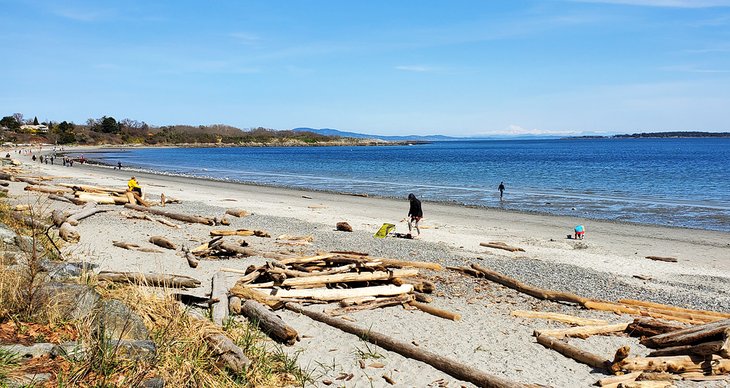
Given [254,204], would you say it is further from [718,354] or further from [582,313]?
[718,354]

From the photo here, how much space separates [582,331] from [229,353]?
5.68 meters

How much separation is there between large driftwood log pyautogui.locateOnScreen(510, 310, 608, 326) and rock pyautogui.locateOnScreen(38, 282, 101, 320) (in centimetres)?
687

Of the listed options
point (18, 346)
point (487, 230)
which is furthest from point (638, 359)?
point (487, 230)

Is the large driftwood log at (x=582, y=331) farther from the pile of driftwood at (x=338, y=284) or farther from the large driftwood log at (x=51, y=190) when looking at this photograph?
the large driftwood log at (x=51, y=190)

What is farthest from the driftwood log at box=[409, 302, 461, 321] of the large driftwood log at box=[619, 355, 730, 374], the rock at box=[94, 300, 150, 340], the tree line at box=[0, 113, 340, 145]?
the tree line at box=[0, 113, 340, 145]

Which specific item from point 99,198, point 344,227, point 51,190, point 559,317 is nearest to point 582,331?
point 559,317

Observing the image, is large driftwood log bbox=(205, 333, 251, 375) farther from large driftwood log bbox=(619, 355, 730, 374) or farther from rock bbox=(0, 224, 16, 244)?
rock bbox=(0, 224, 16, 244)

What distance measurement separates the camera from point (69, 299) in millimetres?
6633

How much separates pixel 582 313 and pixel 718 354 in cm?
302

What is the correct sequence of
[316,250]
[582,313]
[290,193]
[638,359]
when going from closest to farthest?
[638,359] < [582,313] < [316,250] < [290,193]

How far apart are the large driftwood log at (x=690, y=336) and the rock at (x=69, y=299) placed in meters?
7.74

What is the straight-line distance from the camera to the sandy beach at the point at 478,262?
7.64 meters

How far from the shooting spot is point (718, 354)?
7.44 metres

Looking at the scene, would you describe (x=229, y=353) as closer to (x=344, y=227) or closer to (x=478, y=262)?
(x=478, y=262)
